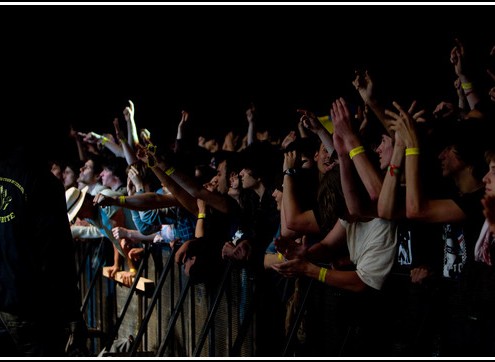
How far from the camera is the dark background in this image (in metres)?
7.10

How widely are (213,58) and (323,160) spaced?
624cm

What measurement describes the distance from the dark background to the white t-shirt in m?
1.65

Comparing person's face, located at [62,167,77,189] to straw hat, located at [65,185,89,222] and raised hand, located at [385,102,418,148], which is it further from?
raised hand, located at [385,102,418,148]

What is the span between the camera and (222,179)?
7.50 metres

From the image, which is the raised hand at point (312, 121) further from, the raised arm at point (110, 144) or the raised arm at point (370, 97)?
the raised arm at point (110, 144)

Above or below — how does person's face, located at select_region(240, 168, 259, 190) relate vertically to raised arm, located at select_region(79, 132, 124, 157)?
below

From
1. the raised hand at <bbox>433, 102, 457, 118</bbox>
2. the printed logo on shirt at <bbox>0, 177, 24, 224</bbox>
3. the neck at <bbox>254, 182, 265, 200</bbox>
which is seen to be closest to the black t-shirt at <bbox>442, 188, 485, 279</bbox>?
the raised hand at <bbox>433, 102, 457, 118</bbox>

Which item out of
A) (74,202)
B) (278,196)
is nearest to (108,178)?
(74,202)

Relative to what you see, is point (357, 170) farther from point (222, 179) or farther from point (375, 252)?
point (222, 179)

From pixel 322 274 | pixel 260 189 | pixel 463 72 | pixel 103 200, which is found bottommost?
pixel 322 274

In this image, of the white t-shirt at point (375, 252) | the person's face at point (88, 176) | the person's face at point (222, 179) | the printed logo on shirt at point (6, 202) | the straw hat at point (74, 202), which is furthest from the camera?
the person's face at point (88, 176)

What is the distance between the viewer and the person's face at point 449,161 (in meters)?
4.72

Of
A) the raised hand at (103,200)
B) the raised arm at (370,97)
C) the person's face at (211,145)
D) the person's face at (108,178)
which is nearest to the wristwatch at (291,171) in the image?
the raised arm at (370,97)

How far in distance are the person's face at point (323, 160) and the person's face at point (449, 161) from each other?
107 cm
